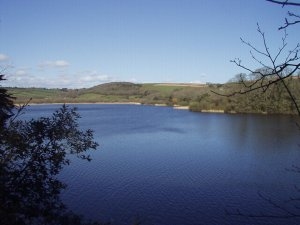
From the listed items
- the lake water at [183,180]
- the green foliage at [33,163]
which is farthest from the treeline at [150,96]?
the green foliage at [33,163]

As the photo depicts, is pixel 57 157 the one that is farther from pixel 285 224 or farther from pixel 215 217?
pixel 285 224

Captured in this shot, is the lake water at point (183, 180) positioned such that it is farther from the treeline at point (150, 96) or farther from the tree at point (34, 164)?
the treeline at point (150, 96)

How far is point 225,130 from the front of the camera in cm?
4412

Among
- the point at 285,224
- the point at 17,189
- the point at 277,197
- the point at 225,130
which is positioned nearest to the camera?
the point at 17,189

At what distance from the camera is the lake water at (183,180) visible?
51.9 feet

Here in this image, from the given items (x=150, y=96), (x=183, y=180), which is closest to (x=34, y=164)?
(x=183, y=180)

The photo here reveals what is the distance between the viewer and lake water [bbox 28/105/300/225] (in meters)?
15.8

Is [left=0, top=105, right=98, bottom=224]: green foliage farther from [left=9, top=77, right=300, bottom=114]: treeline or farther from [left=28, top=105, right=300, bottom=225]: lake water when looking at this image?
[left=9, top=77, right=300, bottom=114]: treeline

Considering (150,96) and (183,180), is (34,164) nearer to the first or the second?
(183,180)

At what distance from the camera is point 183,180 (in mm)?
20781

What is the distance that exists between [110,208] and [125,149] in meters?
14.5

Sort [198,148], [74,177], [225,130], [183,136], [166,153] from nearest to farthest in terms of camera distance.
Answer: [74,177] → [166,153] → [198,148] → [183,136] → [225,130]

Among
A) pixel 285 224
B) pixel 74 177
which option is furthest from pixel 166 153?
pixel 285 224

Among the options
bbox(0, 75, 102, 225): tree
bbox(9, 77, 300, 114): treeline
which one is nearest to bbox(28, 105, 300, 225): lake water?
bbox(0, 75, 102, 225): tree
